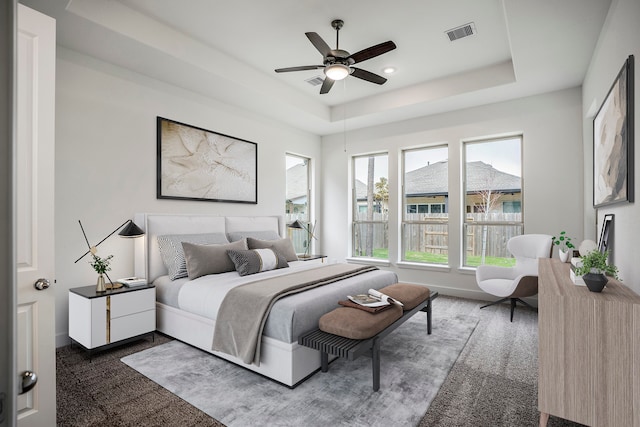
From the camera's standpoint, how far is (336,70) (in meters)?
3.12

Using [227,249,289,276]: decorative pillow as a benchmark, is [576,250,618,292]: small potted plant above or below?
above

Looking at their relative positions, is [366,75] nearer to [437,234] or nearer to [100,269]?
[437,234]

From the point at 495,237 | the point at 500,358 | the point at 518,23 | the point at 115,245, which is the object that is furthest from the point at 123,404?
the point at 495,237

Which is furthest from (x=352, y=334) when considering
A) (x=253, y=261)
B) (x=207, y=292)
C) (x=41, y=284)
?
(x=41, y=284)

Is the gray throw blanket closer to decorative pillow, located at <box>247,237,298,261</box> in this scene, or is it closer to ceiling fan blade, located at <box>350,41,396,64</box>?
decorative pillow, located at <box>247,237,298,261</box>

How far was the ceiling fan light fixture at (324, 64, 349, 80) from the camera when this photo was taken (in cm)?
307

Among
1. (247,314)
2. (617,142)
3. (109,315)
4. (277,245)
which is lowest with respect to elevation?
(109,315)

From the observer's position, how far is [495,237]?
4852 mm

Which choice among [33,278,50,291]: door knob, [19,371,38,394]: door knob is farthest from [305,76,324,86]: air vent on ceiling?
[19,371,38,394]: door knob

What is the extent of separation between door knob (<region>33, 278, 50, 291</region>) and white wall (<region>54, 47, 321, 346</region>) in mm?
1706

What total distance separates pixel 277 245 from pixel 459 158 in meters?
3.04

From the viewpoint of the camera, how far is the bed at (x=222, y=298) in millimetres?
2373

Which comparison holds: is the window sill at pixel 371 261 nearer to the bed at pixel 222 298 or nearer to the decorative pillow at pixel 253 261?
the bed at pixel 222 298

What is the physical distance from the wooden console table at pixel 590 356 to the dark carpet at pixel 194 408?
401 millimetres
